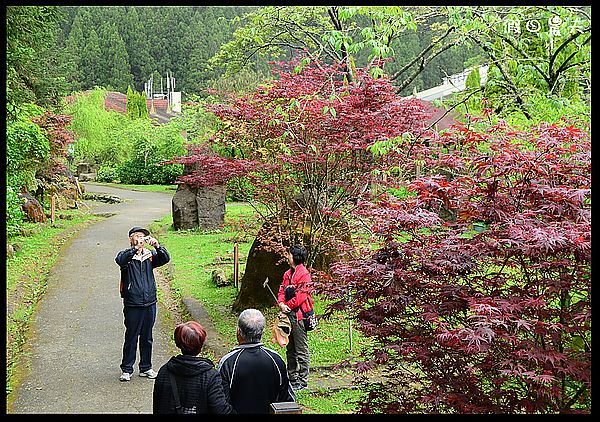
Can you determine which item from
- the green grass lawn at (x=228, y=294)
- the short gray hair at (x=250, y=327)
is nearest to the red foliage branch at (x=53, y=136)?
the green grass lawn at (x=228, y=294)

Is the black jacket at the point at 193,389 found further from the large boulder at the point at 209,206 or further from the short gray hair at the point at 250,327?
the large boulder at the point at 209,206

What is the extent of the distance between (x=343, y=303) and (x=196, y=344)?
1.02m

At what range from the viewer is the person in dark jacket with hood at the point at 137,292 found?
20.9ft

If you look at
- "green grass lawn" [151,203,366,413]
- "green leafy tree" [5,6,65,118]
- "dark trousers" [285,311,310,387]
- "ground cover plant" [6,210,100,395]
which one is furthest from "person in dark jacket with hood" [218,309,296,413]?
"green leafy tree" [5,6,65,118]

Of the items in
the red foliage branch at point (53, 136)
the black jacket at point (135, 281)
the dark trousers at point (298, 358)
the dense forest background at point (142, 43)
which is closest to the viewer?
the dark trousers at point (298, 358)

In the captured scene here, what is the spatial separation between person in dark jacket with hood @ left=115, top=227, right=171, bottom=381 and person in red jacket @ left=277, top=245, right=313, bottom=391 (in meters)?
1.31

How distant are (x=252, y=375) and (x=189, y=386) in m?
0.39

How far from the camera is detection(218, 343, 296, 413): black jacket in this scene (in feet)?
12.9

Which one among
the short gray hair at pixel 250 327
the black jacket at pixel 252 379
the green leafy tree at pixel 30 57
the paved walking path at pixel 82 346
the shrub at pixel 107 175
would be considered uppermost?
the green leafy tree at pixel 30 57

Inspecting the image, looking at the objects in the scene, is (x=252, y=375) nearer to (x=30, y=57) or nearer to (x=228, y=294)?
(x=228, y=294)

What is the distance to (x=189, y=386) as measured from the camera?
12.4 feet

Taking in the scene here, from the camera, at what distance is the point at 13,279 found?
10.9 meters

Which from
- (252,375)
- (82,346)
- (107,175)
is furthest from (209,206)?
(107,175)
